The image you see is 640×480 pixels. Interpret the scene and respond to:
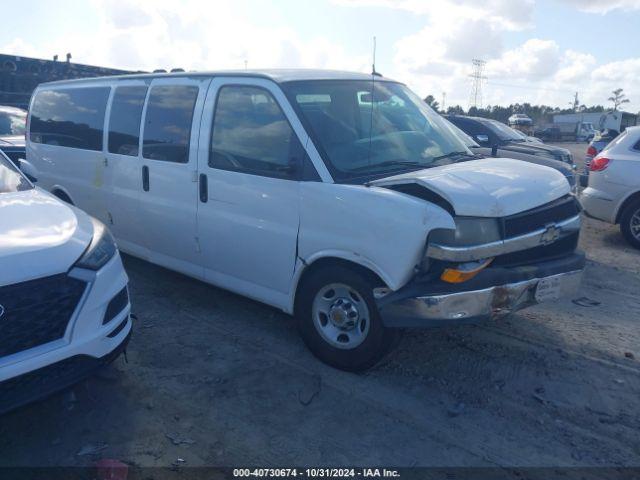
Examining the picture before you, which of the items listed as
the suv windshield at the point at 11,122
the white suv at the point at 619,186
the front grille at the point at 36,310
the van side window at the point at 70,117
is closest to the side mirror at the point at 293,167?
the front grille at the point at 36,310

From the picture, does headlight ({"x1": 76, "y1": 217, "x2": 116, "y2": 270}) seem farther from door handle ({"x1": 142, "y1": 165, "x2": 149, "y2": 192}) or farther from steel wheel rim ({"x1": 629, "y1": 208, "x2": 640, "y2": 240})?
steel wheel rim ({"x1": 629, "y1": 208, "x2": 640, "y2": 240})

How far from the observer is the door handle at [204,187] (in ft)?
15.3

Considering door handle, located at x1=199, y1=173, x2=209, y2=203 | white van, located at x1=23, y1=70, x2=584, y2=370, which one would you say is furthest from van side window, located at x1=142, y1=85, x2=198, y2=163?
door handle, located at x1=199, y1=173, x2=209, y2=203

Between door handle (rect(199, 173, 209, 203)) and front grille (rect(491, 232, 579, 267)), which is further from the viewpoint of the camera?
door handle (rect(199, 173, 209, 203))

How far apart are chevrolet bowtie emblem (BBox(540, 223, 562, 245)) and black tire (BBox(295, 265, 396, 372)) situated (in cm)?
121

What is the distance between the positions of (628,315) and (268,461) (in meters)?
3.80

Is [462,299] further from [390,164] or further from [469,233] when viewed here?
[390,164]

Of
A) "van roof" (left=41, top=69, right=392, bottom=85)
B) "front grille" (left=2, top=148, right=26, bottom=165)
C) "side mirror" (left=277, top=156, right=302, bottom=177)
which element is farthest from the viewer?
"front grille" (left=2, top=148, right=26, bottom=165)

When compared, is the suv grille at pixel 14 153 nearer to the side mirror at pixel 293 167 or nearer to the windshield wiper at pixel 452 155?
the side mirror at pixel 293 167

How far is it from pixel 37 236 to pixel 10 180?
1.32 meters

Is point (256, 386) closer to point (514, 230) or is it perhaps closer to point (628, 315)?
point (514, 230)

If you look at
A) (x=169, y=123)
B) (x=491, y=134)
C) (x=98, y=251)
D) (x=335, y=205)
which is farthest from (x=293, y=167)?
(x=491, y=134)

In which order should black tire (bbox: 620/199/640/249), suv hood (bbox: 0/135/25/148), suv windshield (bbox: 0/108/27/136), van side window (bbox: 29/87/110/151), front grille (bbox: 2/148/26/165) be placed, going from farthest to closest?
1. suv windshield (bbox: 0/108/27/136)
2. suv hood (bbox: 0/135/25/148)
3. front grille (bbox: 2/148/26/165)
4. black tire (bbox: 620/199/640/249)
5. van side window (bbox: 29/87/110/151)

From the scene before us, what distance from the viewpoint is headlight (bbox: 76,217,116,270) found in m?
3.36
